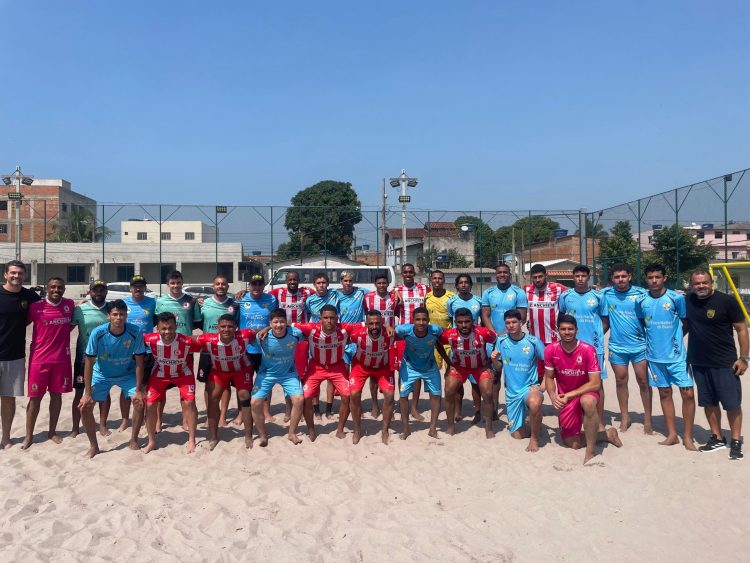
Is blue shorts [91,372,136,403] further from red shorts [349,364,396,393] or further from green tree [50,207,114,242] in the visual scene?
green tree [50,207,114,242]

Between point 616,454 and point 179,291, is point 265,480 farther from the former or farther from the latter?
point 616,454

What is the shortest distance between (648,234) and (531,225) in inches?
169

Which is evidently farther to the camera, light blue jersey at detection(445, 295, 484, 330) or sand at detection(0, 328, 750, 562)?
light blue jersey at detection(445, 295, 484, 330)

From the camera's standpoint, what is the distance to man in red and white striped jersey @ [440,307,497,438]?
648cm

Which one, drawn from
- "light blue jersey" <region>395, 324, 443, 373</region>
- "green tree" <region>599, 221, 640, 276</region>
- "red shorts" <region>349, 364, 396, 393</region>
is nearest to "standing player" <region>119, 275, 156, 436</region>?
"red shorts" <region>349, 364, 396, 393</region>

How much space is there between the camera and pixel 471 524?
171 inches

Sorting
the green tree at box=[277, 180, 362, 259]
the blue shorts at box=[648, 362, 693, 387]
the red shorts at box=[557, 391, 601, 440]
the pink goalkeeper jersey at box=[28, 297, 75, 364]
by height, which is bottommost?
the red shorts at box=[557, 391, 601, 440]

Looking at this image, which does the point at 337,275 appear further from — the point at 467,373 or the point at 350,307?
the point at 467,373

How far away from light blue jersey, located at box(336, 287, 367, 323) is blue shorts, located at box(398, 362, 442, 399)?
4.45 ft

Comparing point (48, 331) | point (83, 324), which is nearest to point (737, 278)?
point (83, 324)

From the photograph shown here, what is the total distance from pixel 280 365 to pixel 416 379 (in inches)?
62.5

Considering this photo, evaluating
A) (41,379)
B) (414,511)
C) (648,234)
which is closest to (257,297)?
(41,379)

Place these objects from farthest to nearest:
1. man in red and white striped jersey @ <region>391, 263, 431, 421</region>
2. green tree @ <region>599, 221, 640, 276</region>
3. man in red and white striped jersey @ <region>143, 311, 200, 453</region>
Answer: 1. green tree @ <region>599, 221, 640, 276</region>
2. man in red and white striped jersey @ <region>391, 263, 431, 421</region>
3. man in red and white striped jersey @ <region>143, 311, 200, 453</region>

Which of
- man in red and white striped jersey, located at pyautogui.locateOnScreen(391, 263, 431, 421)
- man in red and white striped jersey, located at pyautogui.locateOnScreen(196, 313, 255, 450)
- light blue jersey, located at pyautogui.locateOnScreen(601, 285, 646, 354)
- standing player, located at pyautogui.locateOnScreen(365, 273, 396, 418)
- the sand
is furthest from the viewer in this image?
man in red and white striped jersey, located at pyautogui.locateOnScreen(391, 263, 431, 421)
